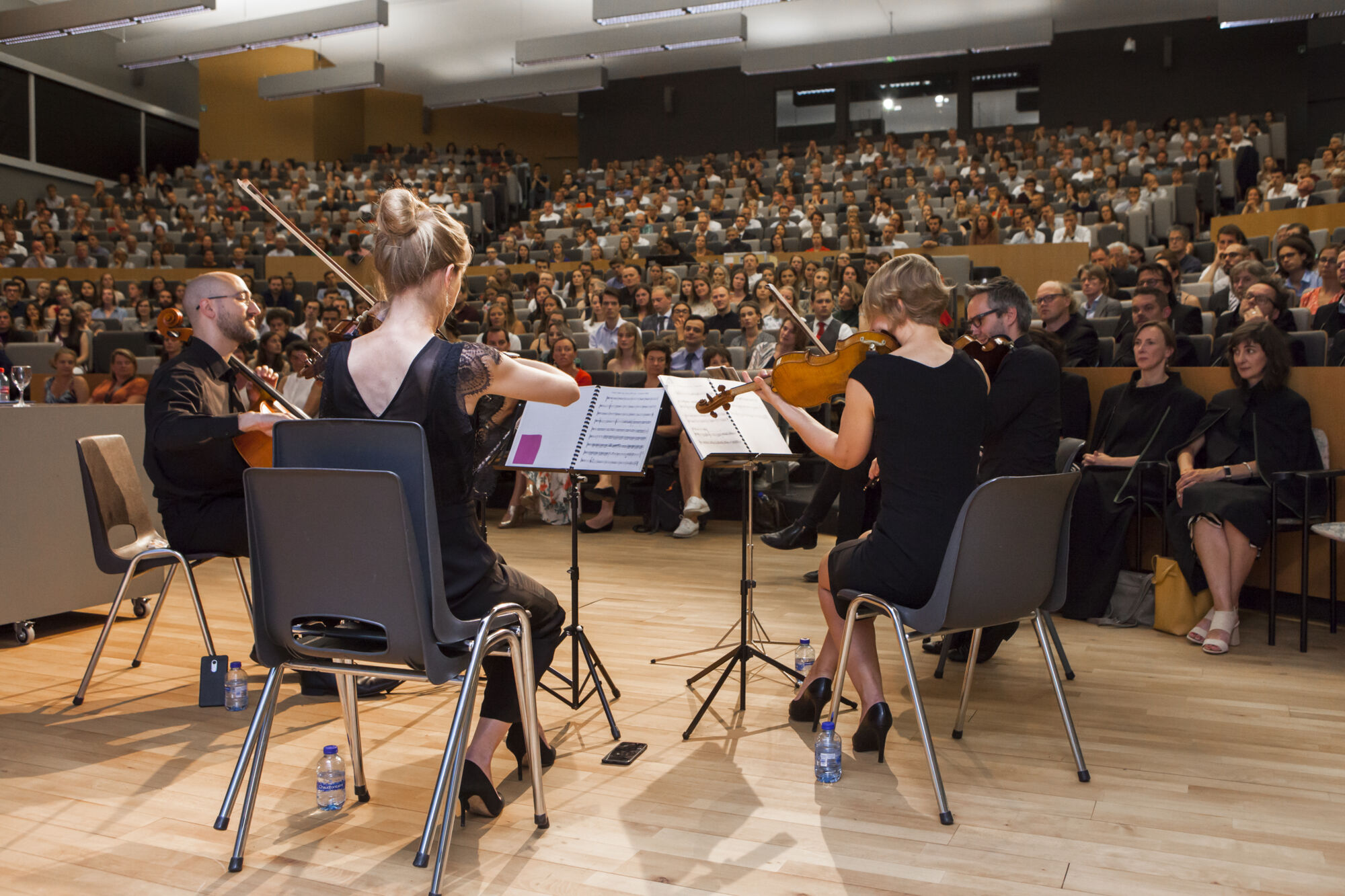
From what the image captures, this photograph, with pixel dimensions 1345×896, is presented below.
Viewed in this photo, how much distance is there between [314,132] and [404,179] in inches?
130

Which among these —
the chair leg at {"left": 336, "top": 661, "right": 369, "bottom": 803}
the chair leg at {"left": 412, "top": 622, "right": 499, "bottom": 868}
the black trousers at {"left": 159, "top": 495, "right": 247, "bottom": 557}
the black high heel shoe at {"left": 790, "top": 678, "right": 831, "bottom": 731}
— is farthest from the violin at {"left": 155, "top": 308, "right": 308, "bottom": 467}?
the black high heel shoe at {"left": 790, "top": 678, "right": 831, "bottom": 731}

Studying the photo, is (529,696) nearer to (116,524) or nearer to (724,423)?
(724,423)

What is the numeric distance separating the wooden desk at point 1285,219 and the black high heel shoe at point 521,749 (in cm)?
751

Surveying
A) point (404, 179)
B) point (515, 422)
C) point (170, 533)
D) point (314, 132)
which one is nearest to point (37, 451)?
point (170, 533)

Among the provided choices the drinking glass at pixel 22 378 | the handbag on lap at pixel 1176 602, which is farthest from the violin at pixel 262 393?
the handbag on lap at pixel 1176 602

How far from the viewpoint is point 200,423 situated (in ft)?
8.36

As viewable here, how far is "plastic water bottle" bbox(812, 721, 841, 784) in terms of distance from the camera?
208 cm

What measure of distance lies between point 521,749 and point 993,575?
3.49ft

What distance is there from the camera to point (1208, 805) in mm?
1955

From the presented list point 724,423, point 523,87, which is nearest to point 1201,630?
point 724,423

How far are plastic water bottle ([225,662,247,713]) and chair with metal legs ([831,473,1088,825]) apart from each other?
1594 mm

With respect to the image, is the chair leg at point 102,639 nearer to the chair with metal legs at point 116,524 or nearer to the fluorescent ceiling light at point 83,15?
the chair with metal legs at point 116,524

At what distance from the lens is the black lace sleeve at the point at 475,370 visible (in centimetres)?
172

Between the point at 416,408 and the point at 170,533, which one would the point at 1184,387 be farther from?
the point at 170,533
